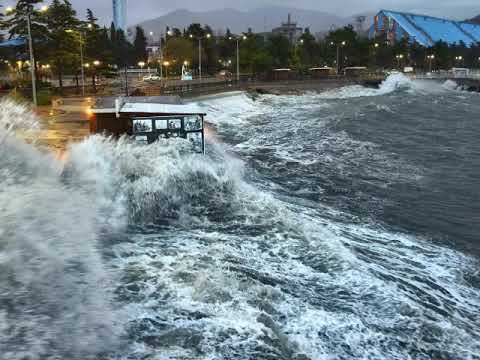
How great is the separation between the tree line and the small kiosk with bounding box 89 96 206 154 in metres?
18.9

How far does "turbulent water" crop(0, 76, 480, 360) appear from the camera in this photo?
755 cm

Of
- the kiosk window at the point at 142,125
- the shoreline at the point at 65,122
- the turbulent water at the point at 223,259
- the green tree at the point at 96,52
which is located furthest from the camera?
the green tree at the point at 96,52

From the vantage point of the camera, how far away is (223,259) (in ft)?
34.7

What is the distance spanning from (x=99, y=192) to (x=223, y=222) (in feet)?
11.8

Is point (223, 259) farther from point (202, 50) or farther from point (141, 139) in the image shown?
point (202, 50)

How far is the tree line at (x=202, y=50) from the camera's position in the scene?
171ft

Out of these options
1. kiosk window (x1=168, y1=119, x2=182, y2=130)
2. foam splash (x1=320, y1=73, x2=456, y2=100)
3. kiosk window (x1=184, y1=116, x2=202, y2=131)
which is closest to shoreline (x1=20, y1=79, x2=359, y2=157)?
kiosk window (x1=168, y1=119, x2=182, y2=130)

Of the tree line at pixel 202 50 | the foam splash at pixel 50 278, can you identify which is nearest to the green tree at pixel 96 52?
the tree line at pixel 202 50

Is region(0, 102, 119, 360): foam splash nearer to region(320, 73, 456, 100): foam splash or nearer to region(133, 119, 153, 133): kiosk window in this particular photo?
region(133, 119, 153, 133): kiosk window

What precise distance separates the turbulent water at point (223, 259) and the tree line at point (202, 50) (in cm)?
2211

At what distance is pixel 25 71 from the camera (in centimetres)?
7038

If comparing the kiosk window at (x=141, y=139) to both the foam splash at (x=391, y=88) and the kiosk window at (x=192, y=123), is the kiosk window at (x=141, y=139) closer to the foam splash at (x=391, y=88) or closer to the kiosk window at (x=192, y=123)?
the kiosk window at (x=192, y=123)

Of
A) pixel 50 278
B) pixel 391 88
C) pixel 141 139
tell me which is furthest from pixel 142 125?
pixel 391 88

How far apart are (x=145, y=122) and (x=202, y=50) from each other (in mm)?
99995
